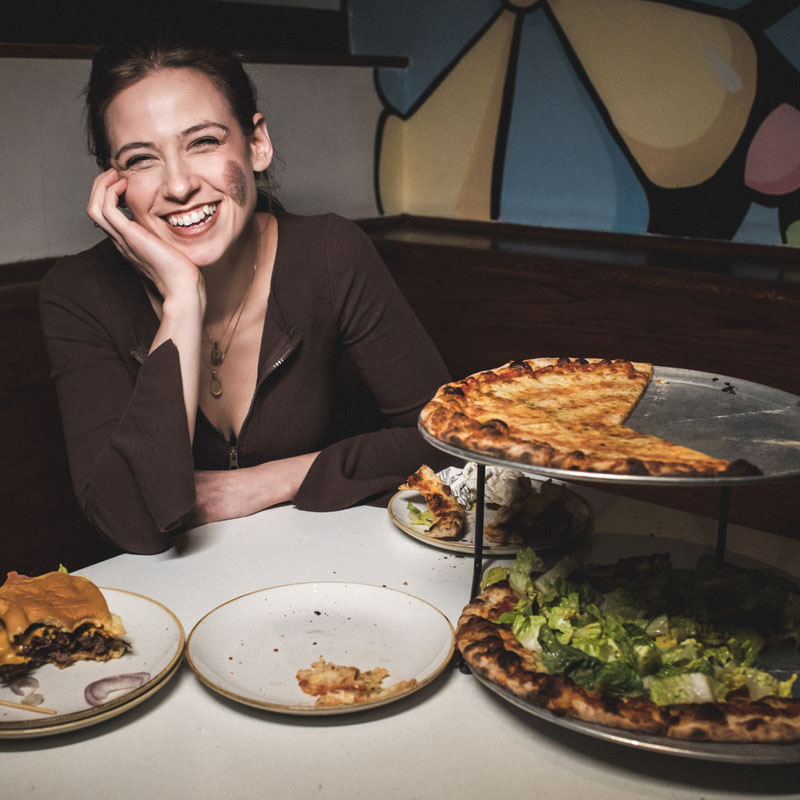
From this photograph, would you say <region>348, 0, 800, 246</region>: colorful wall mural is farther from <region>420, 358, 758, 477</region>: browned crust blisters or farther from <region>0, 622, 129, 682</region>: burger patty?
<region>0, 622, 129, 682</region>: burger patty

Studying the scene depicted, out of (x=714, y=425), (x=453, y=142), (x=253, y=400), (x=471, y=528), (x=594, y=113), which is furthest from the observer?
(x=453, y=142)

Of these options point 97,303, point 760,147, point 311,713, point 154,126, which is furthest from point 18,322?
point 760,147

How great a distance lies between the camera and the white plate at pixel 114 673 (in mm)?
1038

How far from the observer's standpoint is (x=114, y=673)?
3.79ft

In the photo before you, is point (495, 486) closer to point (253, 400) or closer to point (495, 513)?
point (495, 513)

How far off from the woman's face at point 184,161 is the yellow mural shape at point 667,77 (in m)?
1.59

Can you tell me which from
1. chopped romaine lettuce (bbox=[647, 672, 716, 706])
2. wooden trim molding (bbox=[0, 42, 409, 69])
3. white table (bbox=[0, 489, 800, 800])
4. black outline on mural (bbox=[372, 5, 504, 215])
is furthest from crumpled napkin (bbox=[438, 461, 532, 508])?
black outline on mural (bbox=[372, 5, 504, 215])

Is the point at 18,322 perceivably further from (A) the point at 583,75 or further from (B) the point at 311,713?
(A) the point at 583,75

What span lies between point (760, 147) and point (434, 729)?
2.34m

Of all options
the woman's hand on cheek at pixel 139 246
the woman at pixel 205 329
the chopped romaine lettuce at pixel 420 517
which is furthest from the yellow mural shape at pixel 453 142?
the chopped romaine lettuce at pixel 420 517

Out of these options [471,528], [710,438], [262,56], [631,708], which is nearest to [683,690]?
[631,708]

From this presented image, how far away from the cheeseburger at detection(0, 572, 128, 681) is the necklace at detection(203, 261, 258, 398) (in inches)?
34.2

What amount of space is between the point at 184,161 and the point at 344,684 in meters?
1.17

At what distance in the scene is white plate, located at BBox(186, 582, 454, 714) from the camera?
1130 mm
